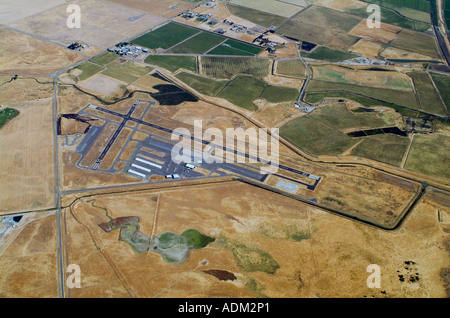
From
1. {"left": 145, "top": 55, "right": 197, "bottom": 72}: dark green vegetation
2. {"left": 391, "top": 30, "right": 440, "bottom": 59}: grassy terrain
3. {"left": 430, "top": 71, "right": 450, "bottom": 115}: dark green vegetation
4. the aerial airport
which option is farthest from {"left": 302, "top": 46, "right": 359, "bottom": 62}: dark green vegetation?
{"left": 145, "top": 55, "right": 197, "bottom": 72}: dark green vegetation

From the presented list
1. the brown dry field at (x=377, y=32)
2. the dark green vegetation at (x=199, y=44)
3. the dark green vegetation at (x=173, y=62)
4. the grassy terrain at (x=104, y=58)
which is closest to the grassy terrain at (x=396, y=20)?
the brown dry field at (x=377, y=32)

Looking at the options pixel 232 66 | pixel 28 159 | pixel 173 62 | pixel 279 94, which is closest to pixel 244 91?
pixel 279 94

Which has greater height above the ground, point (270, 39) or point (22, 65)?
point (270, 39)

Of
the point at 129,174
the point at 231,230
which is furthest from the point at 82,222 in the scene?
the point at 231,230

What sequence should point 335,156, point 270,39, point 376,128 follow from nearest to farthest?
point 335,156 → point 376,128 → point 270,39

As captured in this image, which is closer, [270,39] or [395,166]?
[395,166]
